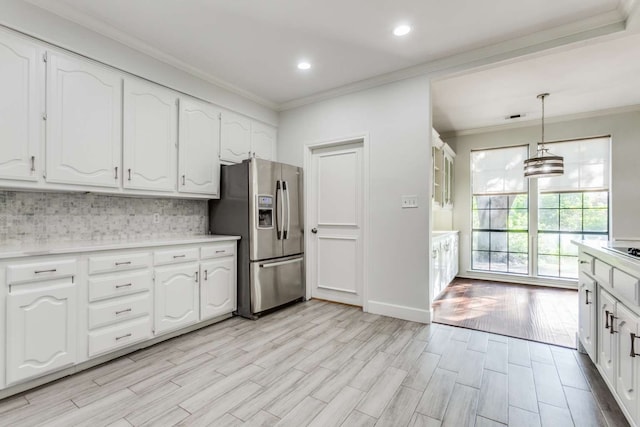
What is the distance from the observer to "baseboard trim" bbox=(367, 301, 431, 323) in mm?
3215

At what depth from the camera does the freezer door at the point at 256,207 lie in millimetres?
3340

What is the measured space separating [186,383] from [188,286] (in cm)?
101

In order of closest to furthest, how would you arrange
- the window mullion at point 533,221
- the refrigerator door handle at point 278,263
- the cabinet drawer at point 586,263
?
the cabinet drawer at point 586,263 < the refrigerator door handle at point 278,263 < the window mullion at point 533,221

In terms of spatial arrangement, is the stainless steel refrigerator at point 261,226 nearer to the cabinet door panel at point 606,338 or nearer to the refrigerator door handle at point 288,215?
the refrigerator door handle at point 288,215

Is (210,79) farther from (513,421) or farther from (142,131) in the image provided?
(513,421)

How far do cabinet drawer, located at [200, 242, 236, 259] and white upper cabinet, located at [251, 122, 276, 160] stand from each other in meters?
1.36

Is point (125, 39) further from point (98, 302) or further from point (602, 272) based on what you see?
point (602, 272)

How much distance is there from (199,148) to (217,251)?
1137mm

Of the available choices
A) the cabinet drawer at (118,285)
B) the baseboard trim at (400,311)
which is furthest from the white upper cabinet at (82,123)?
the baseboard trim at (400,311)

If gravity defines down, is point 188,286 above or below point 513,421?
above

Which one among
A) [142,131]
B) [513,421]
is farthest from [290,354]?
[142,131]

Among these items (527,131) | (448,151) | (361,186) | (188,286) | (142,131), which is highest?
(527,131)

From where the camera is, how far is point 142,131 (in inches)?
110

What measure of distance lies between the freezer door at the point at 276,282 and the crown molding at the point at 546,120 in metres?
3.90
